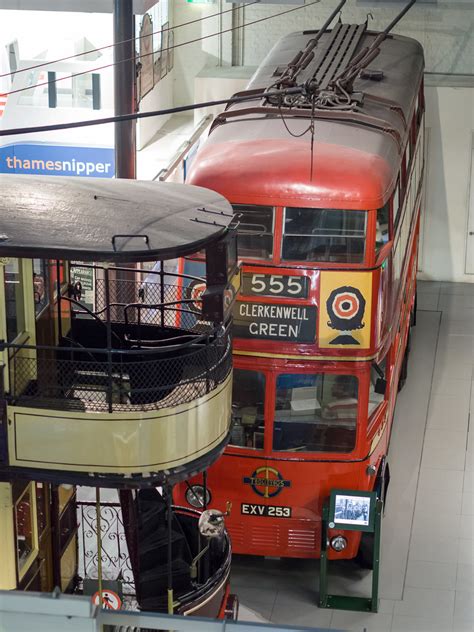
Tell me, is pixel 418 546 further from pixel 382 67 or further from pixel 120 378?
pixel 382 67

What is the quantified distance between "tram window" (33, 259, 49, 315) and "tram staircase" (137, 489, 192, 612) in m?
2.07

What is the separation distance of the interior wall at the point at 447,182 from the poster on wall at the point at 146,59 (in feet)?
14.4

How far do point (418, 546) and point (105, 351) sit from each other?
556cm

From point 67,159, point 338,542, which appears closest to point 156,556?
point 338,542

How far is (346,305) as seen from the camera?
10359mm

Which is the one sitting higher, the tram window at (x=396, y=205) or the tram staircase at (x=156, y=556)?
the tram window at (x=396, y=205)

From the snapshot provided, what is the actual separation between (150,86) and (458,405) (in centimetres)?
734

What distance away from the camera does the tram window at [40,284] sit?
841 centimetres

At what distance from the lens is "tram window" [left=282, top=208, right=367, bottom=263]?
10.3 m

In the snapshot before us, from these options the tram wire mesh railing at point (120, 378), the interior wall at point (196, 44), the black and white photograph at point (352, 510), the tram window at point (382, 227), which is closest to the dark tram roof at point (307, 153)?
the tram window at point (382, 227)

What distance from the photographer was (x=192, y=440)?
7.95 metres

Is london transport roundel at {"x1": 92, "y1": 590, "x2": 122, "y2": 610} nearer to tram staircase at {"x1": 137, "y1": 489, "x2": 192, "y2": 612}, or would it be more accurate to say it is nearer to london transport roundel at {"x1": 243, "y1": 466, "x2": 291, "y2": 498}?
tram staircase at {"x1": 137, "y1": 489, "x2": 192, "y2": 612}

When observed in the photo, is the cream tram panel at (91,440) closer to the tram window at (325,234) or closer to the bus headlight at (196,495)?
the tram window at (325,234)

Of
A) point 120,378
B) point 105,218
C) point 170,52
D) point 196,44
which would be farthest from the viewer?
point 196,44
